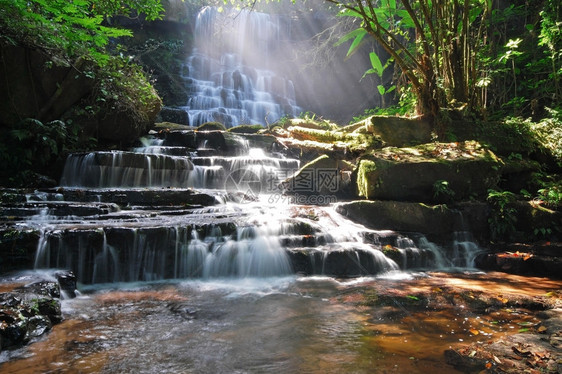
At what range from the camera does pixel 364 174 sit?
6984 millimetres

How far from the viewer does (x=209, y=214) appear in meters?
6.61

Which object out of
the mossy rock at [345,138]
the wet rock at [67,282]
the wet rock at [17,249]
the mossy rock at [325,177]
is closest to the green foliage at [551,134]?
the mossy rock at [345,138]

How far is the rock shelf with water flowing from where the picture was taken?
4797mm

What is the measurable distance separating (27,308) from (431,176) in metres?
6.63

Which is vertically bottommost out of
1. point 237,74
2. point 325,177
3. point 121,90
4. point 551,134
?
point 325,177

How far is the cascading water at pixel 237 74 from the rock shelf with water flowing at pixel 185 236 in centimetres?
1042

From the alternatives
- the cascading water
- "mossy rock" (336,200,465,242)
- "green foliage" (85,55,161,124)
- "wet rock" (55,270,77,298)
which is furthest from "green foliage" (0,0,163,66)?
the cascading water

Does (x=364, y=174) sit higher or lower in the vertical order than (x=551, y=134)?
lower

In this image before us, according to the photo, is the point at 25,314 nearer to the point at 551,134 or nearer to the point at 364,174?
the point at 364,174

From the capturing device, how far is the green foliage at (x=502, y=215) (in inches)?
247

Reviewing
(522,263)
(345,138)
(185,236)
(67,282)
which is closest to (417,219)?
(522,263)

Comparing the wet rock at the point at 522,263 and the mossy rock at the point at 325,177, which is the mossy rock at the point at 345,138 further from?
the wet rock at the point at 522,263

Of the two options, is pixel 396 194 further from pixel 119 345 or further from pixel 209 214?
pixel 119 345

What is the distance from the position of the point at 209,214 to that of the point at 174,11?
20718 mm
